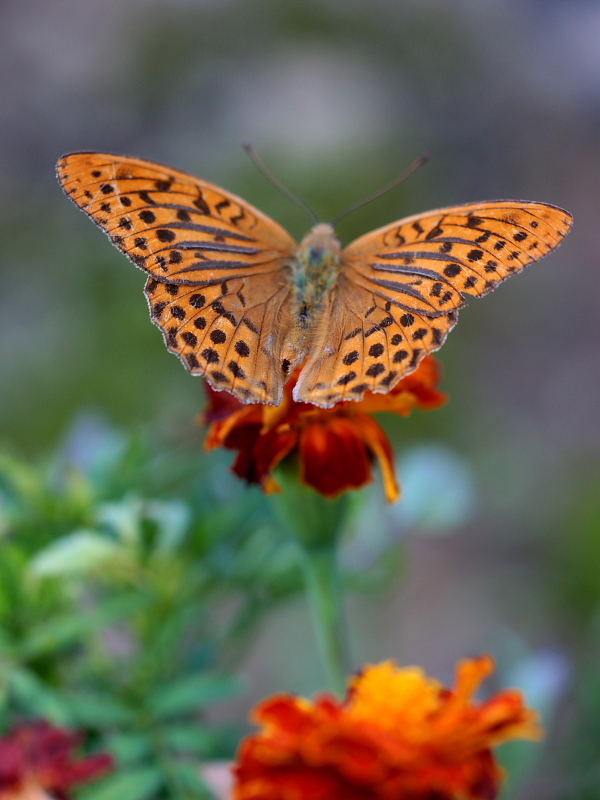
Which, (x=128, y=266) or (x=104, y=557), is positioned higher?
(x=128, y=266)

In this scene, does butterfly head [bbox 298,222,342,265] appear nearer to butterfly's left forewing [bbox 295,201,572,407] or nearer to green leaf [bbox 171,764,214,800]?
butterfly's left forewing [bbox 295,201,572,407]

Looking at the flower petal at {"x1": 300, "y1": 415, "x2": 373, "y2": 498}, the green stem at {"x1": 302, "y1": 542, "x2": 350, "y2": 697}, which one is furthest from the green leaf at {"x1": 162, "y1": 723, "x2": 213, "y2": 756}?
the flower petal at {"x1": 300, "y1": 415, "x2": 373, "y2": 498}

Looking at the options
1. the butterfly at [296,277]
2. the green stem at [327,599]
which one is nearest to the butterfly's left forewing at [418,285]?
the butterfly at [296,277]

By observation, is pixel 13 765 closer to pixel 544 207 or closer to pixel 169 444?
pixel 169 444

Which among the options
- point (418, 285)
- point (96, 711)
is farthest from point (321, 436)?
point (96, 711)

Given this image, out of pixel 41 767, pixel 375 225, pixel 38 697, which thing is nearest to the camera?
pixel 41 767

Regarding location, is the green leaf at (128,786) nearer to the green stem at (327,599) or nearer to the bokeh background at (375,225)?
the green stem at (327,599)

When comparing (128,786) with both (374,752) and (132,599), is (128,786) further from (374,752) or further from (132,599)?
(374,752)

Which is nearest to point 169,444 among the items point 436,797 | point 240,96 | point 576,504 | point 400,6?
point 436,797
